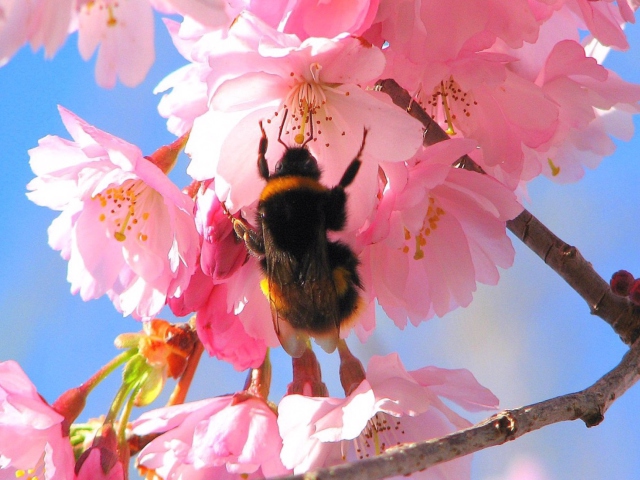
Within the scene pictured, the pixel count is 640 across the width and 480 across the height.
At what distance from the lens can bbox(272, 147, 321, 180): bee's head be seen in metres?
0.88

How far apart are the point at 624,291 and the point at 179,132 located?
0.55 m

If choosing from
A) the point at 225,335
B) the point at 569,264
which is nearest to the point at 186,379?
the point at 225,335

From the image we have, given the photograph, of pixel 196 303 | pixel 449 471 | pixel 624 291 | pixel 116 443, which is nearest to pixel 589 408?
pixel 624 291

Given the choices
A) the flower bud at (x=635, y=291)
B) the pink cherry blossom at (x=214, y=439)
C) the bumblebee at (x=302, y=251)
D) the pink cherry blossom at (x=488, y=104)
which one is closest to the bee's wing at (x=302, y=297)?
the bumblebee at (x=302, y=251)

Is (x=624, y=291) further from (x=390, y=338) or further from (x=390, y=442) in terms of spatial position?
(x=390, y=338)

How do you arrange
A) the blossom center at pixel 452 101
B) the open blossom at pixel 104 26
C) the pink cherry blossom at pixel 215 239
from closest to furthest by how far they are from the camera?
the open blossom at pixel 104 26
the pink cherry blossom at pixel 215 239
the blossom center at pixel 452 101

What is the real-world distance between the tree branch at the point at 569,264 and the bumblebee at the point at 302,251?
8 centimetres

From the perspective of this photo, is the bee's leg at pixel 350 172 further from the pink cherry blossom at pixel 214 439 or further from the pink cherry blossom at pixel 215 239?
the pink cherry blossom at pixel 214 439

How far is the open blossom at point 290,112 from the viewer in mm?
753

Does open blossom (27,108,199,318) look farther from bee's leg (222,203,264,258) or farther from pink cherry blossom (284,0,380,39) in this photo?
pink cherry blossom (284,0,380,39)

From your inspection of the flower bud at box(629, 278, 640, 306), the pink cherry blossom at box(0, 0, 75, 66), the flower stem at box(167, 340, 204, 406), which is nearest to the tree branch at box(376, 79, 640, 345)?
the flower bud at box(629, 278, 640, 306)

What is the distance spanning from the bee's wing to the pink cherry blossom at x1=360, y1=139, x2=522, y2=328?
6cm

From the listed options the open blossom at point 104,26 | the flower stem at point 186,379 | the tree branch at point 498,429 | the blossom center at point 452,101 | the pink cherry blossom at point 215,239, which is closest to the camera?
the tree branch at point 498,429

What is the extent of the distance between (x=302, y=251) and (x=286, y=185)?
0.07 metres
